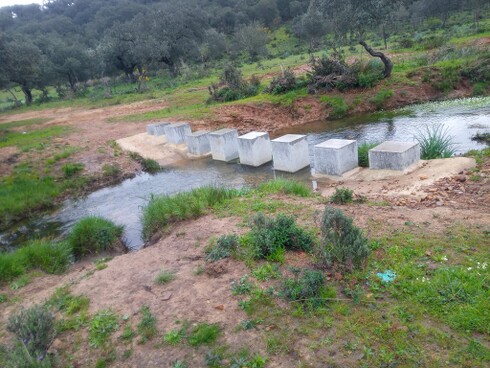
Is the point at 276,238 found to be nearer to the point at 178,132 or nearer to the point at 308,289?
the point at 308,289

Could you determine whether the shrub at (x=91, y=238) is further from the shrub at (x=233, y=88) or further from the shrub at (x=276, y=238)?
the shrub at (x=233, y=88)

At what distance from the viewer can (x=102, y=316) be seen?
4.91 metres

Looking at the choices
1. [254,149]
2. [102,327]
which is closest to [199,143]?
[254,149]

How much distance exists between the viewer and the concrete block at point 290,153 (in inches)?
454

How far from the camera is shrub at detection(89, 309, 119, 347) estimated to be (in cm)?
452

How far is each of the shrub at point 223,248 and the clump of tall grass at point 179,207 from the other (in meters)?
2.14

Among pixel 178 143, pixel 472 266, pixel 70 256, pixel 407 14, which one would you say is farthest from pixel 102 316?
pixel 407 14

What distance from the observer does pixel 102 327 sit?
471cm

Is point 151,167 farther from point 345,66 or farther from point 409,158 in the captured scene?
point 345,66

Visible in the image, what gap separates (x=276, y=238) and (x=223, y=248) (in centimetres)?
77

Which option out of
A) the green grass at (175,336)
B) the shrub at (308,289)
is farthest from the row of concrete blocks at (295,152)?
the green grass at (175,336)

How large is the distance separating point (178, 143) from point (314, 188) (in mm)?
7983

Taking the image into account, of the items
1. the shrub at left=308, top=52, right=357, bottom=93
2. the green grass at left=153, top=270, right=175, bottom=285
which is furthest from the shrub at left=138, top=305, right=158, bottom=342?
the shrub at left=308, top=52, right=357, bottom=93

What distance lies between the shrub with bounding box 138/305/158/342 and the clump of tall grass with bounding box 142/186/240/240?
3311 mm
